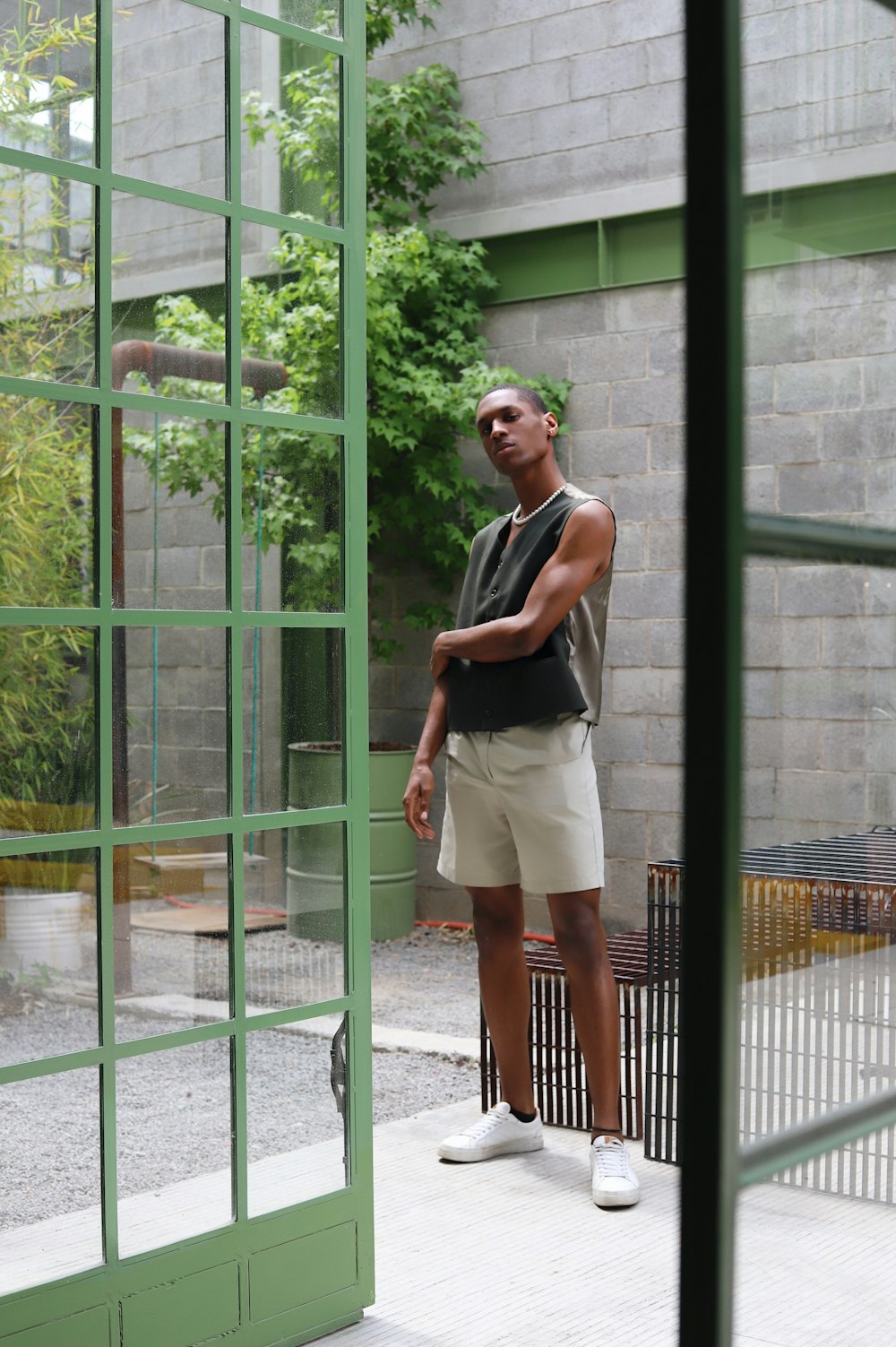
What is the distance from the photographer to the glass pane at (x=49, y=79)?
171 centimetres

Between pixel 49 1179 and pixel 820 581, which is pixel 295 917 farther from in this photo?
pixel 820 581

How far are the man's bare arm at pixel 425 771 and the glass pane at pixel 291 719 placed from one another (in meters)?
0.76

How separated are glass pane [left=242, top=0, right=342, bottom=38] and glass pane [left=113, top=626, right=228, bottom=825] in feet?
2.84

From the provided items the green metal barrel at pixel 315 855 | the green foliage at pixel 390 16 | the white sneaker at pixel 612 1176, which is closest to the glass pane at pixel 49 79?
the green metal barrel at pixel 315 855

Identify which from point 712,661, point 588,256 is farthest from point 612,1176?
point 588,256

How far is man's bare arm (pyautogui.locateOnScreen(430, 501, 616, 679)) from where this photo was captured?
2768mm

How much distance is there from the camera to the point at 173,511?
6.26 feet

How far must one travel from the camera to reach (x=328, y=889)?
2.18 m

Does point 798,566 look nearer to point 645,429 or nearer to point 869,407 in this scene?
point 869,407

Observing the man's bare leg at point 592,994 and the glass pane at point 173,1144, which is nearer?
the glass pane at point 173,1144

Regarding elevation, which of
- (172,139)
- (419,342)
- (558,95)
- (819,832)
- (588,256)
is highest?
(558,95)

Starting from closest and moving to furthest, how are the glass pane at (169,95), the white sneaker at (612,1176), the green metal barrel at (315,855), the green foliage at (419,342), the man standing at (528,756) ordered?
the glass pane at (169,95), the green metal barrel at (315,855), the white sneaker at (612,1176), the man standing at (528,756), the green foliage at (419,342)

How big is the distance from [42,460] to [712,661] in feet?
3.82

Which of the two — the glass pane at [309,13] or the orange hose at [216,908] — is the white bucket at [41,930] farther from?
the glass pane at [309,13]
